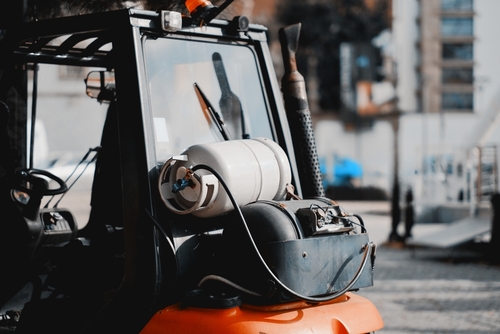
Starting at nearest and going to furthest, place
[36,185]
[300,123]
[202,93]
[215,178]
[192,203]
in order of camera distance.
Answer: [215,178] < [192,203] < [202,93] < [300,123] < [36,185]

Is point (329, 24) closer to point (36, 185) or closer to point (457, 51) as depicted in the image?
point (457, 51)

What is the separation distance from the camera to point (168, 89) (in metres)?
3.74

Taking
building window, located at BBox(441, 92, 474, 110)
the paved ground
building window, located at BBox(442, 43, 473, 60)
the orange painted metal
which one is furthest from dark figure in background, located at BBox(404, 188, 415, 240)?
building window, located at BBox(442, 43, 473, 60)

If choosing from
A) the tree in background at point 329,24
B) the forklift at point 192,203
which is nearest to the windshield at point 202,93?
the forklift at point 192,203

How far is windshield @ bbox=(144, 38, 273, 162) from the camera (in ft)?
12.1

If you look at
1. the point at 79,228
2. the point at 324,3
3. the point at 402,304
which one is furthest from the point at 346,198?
the point at 79,228

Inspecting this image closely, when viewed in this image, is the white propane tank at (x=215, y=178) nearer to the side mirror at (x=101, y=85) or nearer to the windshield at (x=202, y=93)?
the windshield at (x=202, y=93)

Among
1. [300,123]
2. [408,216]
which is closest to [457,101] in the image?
[408,216]

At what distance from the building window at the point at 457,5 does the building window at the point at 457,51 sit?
2670 mm

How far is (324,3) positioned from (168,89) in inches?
1781

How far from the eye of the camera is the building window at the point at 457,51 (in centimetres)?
5681

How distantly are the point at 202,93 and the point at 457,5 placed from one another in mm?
56707

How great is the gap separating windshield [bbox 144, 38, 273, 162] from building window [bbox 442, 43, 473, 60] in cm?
5555

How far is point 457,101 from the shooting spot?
5662 cm
